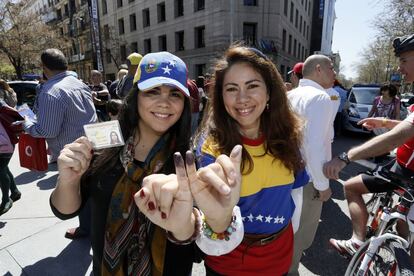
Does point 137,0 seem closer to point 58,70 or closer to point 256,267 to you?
point 58,70

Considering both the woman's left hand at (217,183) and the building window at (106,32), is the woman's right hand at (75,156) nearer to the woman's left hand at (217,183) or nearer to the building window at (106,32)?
the woman's left hand at (217,183)

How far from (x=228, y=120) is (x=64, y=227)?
2.95m

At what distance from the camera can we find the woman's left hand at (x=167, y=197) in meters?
0.85

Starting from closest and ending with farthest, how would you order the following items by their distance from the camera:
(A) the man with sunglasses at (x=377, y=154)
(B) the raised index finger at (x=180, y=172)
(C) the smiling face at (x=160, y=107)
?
(B) the raised index finger at (x=180, y=172) < (C) the smiling face at (x=160, y=107) < (A) the man with sunglasses at (x=377, y=154)

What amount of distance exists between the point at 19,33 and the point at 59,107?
22.9 meters

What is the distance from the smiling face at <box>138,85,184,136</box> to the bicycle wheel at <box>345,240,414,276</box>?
6.53ft

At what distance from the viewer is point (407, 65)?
2146 millimetres

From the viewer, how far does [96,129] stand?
3.79ft

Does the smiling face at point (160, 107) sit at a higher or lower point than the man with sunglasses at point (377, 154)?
higher

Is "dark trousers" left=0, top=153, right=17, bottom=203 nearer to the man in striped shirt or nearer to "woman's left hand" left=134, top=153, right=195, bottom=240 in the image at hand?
the man in striped shirt

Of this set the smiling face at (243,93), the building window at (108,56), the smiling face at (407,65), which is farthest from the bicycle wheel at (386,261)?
the building window at (108,56)

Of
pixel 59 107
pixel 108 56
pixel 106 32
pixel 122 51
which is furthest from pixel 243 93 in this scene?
pixel 108 56

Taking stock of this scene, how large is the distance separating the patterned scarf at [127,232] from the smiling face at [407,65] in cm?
219

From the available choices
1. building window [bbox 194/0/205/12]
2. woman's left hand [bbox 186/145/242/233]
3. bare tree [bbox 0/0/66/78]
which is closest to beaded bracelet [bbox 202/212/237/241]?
woman's left hand [bbox 186/145/242/233]
